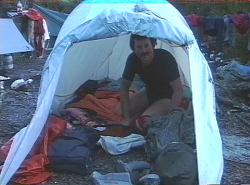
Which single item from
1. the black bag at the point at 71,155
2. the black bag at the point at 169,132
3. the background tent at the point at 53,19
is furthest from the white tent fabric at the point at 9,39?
the black bag at the point at 169,132

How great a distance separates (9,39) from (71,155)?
229 inches

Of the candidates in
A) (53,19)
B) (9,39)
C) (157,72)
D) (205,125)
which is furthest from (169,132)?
(53,19)

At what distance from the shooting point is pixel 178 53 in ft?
18.5

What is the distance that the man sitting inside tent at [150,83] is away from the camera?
4.57 meters

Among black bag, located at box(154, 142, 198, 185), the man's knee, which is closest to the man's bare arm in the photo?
the man's knee

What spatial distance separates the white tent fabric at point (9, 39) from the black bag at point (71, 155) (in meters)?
5.22

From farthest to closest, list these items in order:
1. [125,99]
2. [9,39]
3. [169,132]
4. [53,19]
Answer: [53,19], [9,39], [125,99], [169,132]

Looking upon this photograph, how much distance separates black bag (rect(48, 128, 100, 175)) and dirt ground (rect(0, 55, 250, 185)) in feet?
0.20

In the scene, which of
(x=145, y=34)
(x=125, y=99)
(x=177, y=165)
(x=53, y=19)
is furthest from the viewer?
(x=53, y=19)

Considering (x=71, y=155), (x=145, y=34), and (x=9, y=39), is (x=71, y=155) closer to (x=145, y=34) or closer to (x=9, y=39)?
(x=145, y=34)

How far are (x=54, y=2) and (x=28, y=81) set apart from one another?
8301mm

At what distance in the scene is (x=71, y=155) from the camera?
3.84 m

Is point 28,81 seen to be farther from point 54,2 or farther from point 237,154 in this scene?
point 54,2

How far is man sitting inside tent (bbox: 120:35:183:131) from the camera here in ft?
15.0
